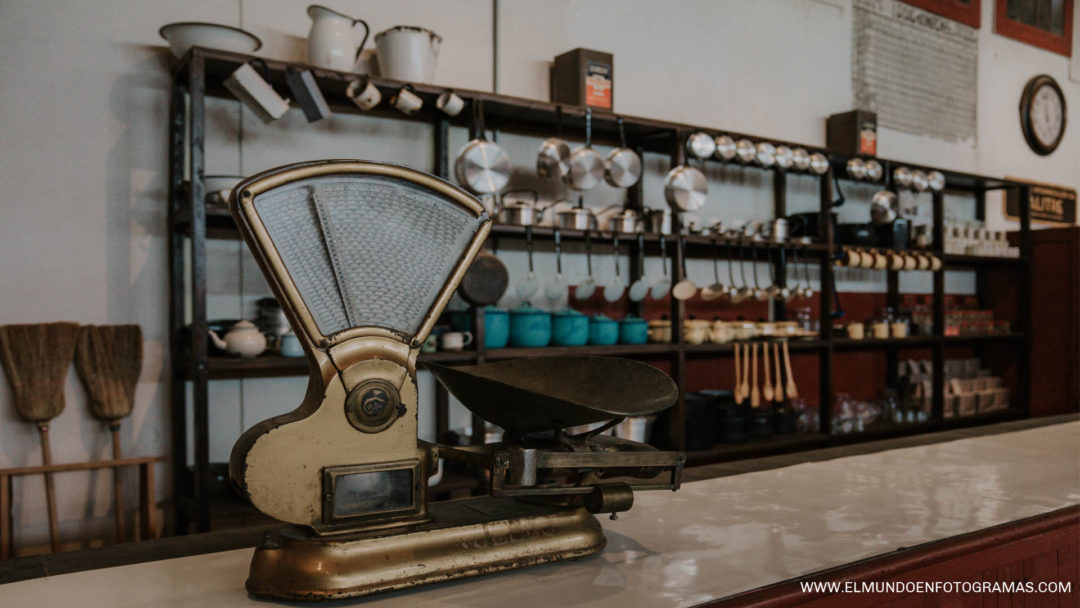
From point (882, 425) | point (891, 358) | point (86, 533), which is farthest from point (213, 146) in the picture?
point (891, 358)

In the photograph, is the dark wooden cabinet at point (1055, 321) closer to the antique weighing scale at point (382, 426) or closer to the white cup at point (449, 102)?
the white cup at point (449, 102)

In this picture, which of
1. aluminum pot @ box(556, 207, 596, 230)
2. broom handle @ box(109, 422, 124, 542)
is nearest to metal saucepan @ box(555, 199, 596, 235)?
aluminum pot @ box(556, 207, 596, 230)

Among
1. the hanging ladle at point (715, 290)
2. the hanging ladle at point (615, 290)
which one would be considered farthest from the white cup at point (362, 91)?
the hanging ladle at point (715, 290)

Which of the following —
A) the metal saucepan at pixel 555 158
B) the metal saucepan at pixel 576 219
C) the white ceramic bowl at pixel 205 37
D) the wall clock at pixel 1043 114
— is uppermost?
the wall clock at pixel 1043 114

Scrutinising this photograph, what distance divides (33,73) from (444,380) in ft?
8.06

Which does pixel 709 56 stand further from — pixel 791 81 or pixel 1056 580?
pixel 1056 580

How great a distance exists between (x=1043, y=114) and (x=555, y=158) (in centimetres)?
501

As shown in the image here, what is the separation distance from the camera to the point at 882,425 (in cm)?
477

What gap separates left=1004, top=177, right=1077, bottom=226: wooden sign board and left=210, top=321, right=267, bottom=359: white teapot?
18.7ft

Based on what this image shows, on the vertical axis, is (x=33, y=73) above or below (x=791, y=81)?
below

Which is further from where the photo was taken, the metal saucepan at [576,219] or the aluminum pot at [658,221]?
the aluminum pot at [658,221]

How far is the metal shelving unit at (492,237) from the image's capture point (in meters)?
2.63

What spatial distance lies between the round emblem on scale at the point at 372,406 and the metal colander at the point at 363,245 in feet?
0.30

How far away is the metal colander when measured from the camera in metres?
1.03
